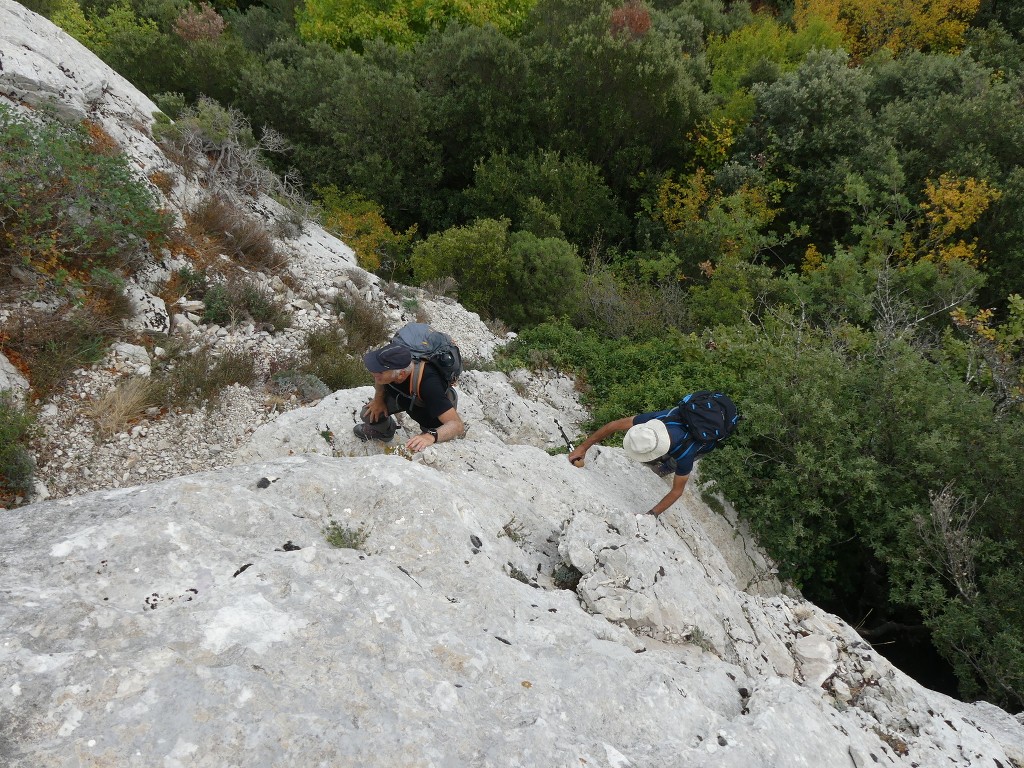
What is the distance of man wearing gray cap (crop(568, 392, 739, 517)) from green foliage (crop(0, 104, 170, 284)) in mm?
6518

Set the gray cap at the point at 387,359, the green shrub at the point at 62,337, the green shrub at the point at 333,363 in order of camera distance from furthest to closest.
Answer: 1. the green shrub at the point at 333,363
2. the green shrub at the point at 62,337
3. the gray cap at the point at 387,359

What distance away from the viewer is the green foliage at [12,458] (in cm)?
510

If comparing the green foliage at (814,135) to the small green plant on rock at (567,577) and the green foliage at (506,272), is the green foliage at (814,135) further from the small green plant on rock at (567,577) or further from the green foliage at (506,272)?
the small green plant on rock at (567,577)

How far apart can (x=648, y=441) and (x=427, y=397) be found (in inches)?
76.8

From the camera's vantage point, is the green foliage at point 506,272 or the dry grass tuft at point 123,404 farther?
the green foliage at point 506,272

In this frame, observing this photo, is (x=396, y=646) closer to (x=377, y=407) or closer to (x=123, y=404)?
(x=377, y=407)

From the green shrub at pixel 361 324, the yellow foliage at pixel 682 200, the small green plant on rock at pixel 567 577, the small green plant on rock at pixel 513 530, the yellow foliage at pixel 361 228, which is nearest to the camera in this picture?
the small green plant on rock at pixel 567 577

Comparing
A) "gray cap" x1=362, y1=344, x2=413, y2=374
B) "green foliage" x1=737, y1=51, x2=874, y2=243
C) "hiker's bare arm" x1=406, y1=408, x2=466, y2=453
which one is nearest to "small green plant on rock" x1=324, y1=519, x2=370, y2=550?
"hiker's bare arm" x1=406, y1=408, x2=466, y2=453

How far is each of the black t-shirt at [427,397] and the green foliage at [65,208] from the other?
4549 millimetres

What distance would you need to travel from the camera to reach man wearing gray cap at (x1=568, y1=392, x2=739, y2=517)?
5.04m

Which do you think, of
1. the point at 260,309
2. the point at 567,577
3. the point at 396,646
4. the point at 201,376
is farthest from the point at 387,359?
the point at 260,309

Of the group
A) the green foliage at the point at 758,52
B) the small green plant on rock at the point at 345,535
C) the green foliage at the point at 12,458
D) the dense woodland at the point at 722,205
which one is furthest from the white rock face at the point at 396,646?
the green foliage at the point at 758,52

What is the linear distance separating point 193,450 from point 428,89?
1343cm

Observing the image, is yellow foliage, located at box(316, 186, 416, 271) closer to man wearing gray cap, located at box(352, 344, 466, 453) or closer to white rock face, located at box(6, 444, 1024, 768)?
man wearing gray cap, located at box(352, 344, 466, 453)
